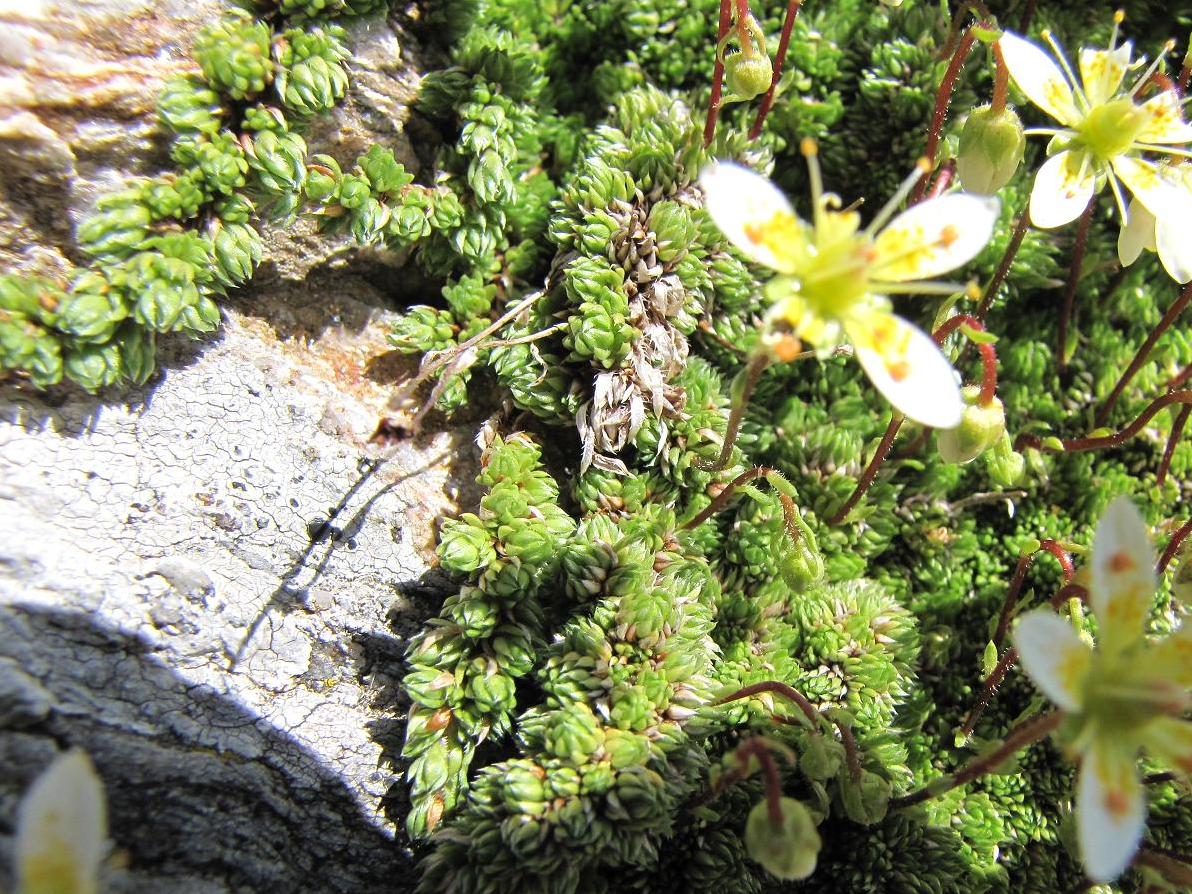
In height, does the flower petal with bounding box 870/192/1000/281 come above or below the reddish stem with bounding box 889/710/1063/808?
above

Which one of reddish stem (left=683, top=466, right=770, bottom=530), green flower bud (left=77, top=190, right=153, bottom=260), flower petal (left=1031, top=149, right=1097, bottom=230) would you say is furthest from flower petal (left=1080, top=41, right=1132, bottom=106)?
green flower bud (left=77, top=190, right=153, bottom=260)

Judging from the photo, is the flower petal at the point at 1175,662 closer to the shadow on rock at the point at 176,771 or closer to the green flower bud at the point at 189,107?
the shadow on rock at the point at 176,771

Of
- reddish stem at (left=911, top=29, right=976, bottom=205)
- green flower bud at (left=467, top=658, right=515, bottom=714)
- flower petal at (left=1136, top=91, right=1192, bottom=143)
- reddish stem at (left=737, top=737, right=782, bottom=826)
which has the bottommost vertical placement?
green flower bud at (left=467, top=658, right=515, bottom=714)

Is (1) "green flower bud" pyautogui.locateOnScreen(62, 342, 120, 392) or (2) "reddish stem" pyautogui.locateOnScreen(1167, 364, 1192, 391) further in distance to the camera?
(2) "reddish stem" pyautogui.locateOnScreen(1167, 364, 1192, 391)

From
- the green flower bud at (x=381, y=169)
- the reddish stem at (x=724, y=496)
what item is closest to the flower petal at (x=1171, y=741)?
the reddish stem at (x=724, y=496)

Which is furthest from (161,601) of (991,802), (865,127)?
(865,127)

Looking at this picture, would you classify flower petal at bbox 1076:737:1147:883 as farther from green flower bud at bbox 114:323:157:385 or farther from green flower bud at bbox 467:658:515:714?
green flower bud at bbox 114:323:157:385
